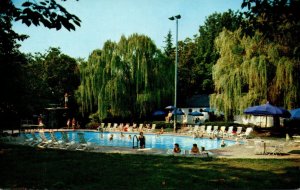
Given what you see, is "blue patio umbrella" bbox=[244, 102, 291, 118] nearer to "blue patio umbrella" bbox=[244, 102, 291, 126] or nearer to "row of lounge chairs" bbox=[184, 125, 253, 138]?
"blue patio umbrella" bbox=[244, 102, 291, 126]

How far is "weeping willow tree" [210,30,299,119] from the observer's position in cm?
2298

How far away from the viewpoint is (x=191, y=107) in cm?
4691

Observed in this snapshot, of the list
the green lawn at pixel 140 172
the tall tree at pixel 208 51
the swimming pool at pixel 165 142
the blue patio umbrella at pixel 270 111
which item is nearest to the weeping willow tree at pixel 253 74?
the swimming pool at pixel 165 142

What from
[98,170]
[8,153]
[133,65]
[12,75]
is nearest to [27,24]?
[12,75]

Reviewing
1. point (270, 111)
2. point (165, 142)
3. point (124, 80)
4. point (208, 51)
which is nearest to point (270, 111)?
point (270, 111)

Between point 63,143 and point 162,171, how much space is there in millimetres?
8780

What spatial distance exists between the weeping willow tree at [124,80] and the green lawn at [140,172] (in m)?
21.4

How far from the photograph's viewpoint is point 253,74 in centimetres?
2448

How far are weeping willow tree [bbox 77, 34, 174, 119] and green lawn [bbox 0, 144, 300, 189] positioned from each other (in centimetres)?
2135

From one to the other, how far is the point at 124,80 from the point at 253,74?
15.1 meters

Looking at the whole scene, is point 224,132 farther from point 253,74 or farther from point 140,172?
point 140,172

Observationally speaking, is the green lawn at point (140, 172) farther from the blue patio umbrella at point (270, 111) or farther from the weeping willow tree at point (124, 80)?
the weeping willow tree at point (124, 80)

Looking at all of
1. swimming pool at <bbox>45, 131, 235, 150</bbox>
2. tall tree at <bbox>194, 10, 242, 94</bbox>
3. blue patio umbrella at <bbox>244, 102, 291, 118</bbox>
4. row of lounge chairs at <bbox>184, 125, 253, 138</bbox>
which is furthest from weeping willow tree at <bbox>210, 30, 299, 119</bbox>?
tall tree at <bbox>194, 10, 242, 94</bbox>

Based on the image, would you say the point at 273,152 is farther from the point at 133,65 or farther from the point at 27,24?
the point at 133,65
